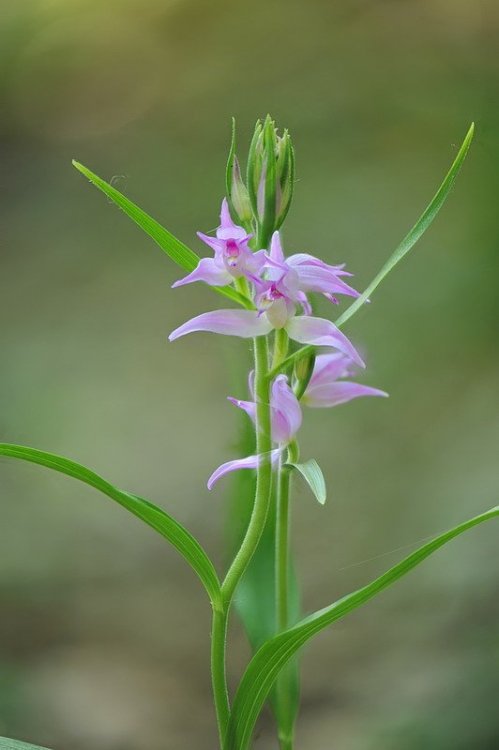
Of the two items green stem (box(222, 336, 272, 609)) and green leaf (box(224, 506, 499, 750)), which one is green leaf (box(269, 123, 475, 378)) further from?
green leaf (box(224, 506, 499, 750))

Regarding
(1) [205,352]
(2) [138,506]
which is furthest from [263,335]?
(1) [205,352]

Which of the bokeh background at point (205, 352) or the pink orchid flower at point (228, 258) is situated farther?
the bokeh background at point (205, 352)

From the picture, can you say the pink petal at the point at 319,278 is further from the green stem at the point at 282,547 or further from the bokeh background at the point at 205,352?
the bokeh background at the point at 205,352

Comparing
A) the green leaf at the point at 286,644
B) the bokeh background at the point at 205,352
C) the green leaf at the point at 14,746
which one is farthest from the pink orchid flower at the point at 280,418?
the bokeh background at the point at 205,352

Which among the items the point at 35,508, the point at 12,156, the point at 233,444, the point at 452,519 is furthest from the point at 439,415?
the point at 12,156

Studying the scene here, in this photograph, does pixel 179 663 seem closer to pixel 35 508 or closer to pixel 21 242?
pixel 35 508

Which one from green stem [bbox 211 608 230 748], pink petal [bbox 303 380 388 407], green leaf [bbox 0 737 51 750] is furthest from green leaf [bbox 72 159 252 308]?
green leaf [bbox 0 737 51 750]
